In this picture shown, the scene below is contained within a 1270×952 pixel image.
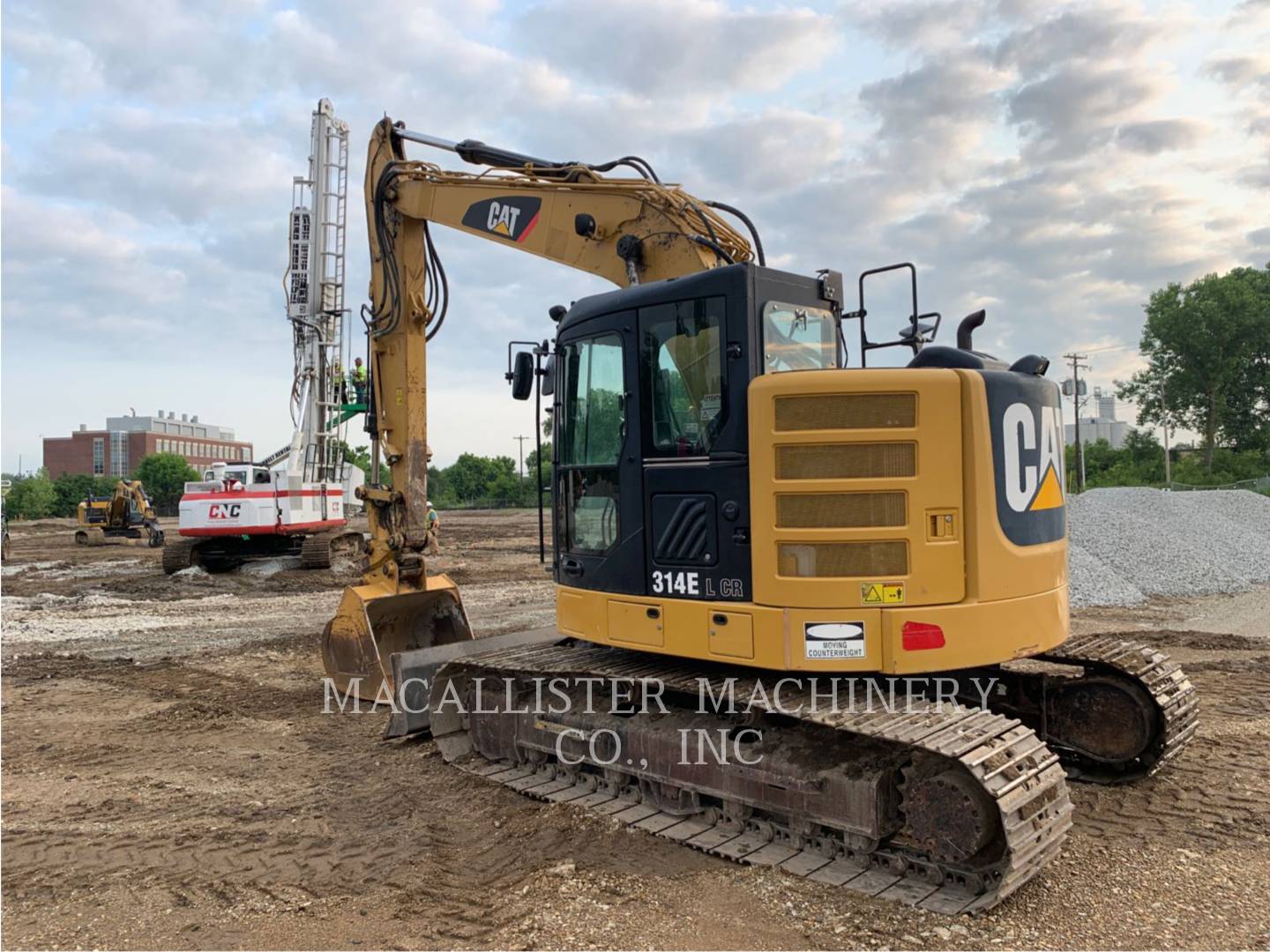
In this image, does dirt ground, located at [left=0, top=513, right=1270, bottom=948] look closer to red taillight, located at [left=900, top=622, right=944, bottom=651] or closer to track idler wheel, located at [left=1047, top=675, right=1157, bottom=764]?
track idler wheel, located at [left=1047, top=675, right=1157, bottom=764]

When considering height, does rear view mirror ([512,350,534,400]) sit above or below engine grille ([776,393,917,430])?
above

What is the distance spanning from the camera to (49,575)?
20141 mm

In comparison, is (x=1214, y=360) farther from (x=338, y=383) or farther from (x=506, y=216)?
(x=506, y=216)

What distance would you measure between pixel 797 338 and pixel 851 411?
0.73 metres

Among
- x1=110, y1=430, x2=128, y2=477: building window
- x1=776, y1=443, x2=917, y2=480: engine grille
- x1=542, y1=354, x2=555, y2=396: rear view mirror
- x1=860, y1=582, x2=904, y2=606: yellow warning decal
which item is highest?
x1=110, y1=430, x2=128, y2=477: building window

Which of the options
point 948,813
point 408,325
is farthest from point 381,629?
point 948,813

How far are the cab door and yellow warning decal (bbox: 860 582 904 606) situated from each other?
4.39 ft

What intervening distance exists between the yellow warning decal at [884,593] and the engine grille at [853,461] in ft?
1.78

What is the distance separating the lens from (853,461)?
4.43 m

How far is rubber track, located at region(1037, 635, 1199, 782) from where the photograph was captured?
5.38 metres

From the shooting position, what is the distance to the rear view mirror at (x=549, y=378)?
5.85 m

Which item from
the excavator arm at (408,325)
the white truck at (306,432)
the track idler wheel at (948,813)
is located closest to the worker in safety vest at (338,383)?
the white truck at (306,432)

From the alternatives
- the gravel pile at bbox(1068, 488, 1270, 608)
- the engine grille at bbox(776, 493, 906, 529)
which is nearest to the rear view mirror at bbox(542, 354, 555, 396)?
the engine grille at bbox(776, 493, 906, 529)

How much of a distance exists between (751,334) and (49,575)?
69.3 ft
